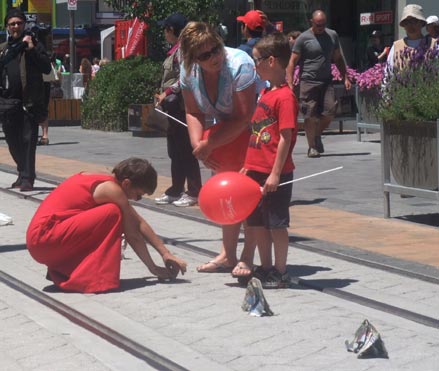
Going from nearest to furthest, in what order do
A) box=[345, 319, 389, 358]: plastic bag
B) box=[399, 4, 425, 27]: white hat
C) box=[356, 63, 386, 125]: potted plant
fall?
box=[345, 319, 389, 358]: plastic bag
box=[399, 4, 425, 27]: white hat
box=[356, 63, 386, 125]: potted plant

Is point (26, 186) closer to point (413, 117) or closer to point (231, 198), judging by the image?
point (413, 117)

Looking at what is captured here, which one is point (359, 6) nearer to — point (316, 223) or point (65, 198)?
point (316, 223)

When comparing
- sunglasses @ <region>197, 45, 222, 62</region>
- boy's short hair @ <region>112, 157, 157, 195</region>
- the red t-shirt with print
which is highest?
sunglasses @ <region>197, 45, 222, 62</region>

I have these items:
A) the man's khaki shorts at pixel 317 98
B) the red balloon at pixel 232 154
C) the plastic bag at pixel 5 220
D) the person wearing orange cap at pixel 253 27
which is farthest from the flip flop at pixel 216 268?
the man's khaki shorts at pixel 317 98

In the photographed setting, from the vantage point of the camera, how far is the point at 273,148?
6.99 m

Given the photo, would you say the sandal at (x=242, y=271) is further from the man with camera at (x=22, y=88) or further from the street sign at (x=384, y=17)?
the street sign at (x=384, y=17)

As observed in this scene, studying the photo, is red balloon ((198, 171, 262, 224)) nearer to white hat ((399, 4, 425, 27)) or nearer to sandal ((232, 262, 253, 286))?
sandal ((232, 262, 253, 286))

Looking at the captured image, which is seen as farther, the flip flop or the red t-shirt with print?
the flip flop

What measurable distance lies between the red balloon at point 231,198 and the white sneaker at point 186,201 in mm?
4154

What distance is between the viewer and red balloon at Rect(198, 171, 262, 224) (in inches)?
261

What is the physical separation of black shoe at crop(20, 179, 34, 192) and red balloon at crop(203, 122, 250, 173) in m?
5.28

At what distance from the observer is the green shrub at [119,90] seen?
67.8 feet

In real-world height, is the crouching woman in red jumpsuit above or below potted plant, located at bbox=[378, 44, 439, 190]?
below

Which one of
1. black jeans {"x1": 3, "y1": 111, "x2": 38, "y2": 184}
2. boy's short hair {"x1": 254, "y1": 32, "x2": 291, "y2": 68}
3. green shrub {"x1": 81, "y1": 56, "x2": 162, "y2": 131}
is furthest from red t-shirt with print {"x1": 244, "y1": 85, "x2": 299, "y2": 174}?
green shrub {"x1": 81, "y1": 56, "x2": 162, "y2": 131}
